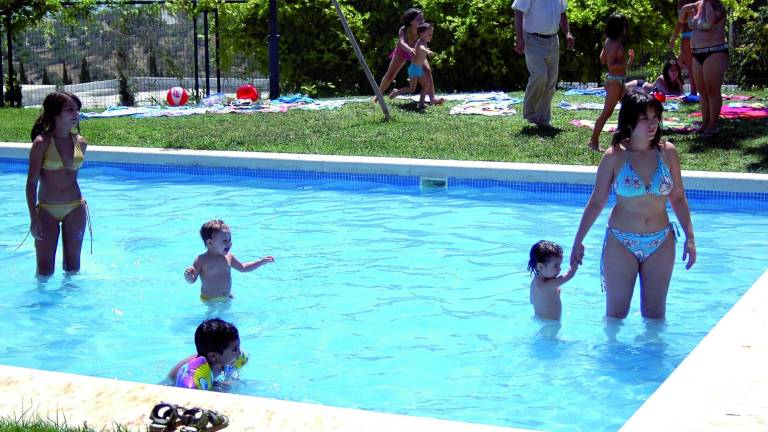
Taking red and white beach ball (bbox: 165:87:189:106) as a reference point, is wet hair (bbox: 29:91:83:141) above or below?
above

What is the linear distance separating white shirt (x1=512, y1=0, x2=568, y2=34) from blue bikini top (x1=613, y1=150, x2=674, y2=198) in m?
7.31

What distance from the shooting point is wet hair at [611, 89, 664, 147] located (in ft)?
17.7

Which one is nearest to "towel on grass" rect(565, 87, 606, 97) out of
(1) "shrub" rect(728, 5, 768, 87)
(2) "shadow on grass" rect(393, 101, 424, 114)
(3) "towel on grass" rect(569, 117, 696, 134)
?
(1) "shrub" rect(728, 5, 768, 87)

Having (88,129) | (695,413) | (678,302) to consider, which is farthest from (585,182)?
(88,129)

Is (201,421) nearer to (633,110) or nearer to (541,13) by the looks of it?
(633,110)

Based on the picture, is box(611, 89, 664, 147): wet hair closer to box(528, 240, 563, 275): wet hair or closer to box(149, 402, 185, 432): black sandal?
box(528, 240, 563, 275): wet hair

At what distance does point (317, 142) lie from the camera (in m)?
12.6

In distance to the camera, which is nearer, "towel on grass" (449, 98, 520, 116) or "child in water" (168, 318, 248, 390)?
"child in water" (168, 318, 248, 390)

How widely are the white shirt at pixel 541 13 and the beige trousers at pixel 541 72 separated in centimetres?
14

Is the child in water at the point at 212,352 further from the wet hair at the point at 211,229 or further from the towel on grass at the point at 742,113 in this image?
the towel on grass at the point at 742,113

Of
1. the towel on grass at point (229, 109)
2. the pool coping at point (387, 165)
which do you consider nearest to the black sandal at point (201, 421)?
the pool coping at point (387, 165)

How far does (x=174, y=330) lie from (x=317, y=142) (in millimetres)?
6168

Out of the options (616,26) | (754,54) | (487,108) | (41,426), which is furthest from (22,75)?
(41,426)

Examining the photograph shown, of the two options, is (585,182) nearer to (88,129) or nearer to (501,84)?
(88,129)
